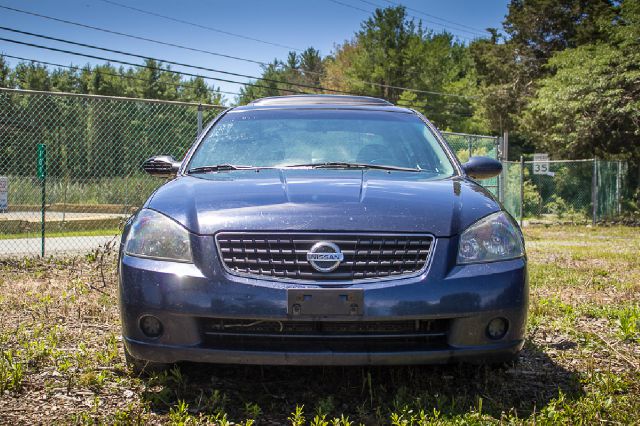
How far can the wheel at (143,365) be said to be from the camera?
3.31m

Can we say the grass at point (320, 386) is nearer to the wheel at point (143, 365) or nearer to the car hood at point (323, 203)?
the wheel at point (143, 365)

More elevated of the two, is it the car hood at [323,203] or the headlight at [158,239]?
the car hood at [323,203]

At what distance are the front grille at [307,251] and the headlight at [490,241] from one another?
7.7 inches

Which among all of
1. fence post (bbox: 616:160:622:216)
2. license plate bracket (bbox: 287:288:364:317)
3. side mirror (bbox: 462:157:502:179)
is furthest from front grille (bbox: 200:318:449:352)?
fence post (bbox: 616:160:622:216)

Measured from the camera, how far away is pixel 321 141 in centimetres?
434

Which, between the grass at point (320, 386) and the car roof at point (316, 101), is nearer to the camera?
the grass at point (320, 386)

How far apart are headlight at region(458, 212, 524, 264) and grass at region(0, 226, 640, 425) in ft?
2.07

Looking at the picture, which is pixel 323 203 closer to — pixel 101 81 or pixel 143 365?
pixel 143 365

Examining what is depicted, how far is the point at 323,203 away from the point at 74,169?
26.9 meters

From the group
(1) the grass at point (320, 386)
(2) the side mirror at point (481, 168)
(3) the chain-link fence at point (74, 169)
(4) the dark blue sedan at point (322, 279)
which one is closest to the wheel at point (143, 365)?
(1) the grass at point (320, 386)

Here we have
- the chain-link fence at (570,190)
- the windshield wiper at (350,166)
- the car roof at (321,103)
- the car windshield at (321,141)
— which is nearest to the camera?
the windshield wiper at (350,166)

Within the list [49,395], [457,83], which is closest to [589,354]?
[49,395]

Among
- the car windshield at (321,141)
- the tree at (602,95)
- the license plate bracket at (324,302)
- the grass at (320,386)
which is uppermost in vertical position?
the tree at (602,95)

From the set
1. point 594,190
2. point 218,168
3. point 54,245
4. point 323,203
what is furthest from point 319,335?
point 594,190
